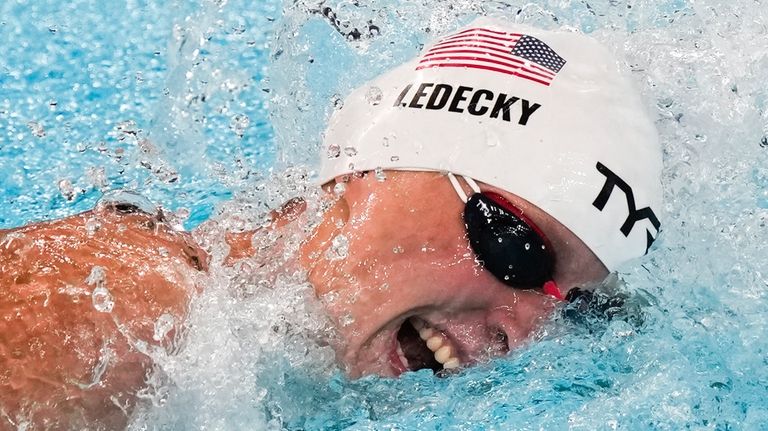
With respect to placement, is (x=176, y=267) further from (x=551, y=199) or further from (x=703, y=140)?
(x=703, y=140)

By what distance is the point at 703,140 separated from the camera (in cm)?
209

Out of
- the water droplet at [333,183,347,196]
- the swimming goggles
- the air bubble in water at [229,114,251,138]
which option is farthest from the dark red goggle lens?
the air bubble in water at [229,114,251,138]

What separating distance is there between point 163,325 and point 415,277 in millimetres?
452

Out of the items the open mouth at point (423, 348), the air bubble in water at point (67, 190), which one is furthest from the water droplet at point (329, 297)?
the air bubble in water at point (67, 190)

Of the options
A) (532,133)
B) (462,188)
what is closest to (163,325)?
(462,188)

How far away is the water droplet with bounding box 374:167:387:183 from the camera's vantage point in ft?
6.01

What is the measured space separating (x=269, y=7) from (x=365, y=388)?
189cm

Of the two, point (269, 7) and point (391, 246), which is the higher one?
point (391, 246)

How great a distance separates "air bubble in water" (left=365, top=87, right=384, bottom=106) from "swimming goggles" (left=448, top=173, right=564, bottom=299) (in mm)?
265

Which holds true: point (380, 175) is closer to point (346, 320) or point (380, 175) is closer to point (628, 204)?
point (346, 320)

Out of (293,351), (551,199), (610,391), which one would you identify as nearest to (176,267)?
(293,351)

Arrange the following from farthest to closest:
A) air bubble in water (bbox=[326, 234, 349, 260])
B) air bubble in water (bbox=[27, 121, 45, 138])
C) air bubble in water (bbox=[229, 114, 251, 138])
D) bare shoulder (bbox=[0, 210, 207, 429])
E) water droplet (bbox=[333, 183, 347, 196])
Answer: air bubble in water (bbox=[229, 114, 251, 138]), air bubble in water (bbox=[27, 121, 45, 138]), water droplet (bbox=[333, 183, 347, 196]), air bubble in water (bbox=[326, 234, 349, 260]), bare shoulder (bbox=[0, 210, 207, 429])

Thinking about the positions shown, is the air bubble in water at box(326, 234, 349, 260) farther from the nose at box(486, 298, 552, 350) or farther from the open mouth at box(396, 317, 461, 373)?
the nose at box(486, 298, 552, 350)

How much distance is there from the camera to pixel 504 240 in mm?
1765
